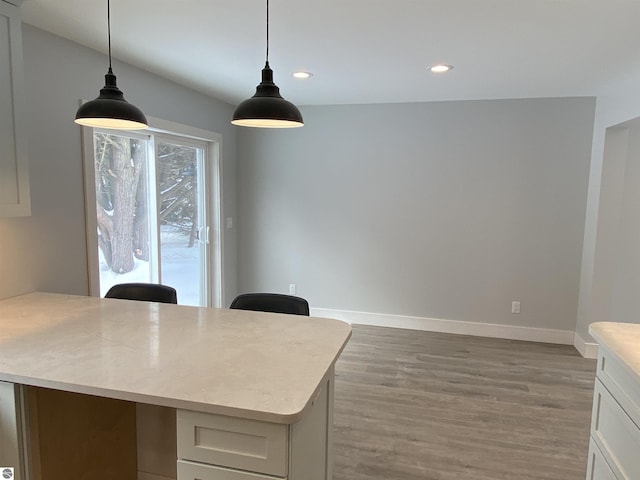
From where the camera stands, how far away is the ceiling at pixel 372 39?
223cm

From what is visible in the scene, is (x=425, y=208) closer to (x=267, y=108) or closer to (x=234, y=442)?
(x=267, y=108)

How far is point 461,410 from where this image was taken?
308cm

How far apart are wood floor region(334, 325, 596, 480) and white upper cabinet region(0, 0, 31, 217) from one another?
2.22 meters

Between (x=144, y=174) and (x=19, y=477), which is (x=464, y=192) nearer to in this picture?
(x=144, y=174)

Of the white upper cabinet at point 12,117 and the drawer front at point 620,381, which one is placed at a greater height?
the white upper cabinet at point 12,117

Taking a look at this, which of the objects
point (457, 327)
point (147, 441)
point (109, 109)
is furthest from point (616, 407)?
point (457, 327)

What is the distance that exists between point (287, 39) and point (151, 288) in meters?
1.76

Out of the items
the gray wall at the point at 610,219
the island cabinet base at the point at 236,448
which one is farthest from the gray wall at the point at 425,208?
the island cabinet base at the point at 236,448

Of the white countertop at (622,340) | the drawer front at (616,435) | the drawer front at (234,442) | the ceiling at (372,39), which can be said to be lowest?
the drawer front at (616,435)

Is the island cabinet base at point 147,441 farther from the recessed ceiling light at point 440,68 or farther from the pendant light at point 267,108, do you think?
the recessed ceiling light at point 440,68

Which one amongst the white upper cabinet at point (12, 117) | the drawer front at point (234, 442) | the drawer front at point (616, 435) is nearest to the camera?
the drawer front at point (234, 442)

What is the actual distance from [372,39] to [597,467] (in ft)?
8.21

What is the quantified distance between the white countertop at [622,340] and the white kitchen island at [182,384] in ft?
3.49

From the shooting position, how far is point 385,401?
3199 mm
